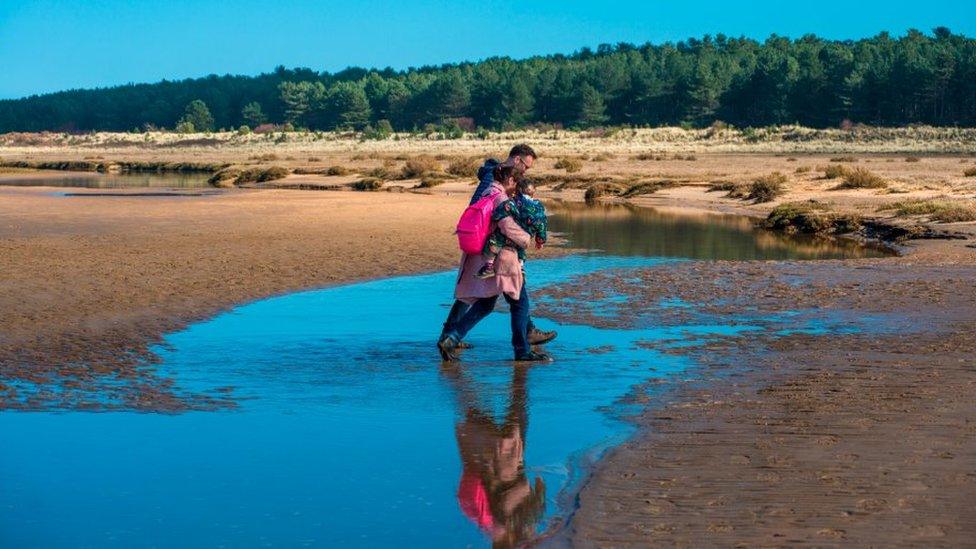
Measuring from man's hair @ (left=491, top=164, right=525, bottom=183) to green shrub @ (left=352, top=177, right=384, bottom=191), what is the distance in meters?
28.9

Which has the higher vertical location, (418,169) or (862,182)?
(418,169)

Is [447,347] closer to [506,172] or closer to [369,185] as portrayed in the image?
[506,172]

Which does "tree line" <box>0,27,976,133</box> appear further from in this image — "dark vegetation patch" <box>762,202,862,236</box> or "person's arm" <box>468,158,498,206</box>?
"person's arm" <box>468,158,498,206</box>

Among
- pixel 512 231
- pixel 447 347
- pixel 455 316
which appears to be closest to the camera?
pixel 512 231

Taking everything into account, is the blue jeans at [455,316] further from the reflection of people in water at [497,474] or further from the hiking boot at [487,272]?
the reflection of people in water at [497,474]

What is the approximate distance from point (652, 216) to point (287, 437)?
2110cm

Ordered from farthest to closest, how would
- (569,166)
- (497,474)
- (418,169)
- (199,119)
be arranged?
1. (199,119)
2. (569,166)
3. (418,169)
4. (497,474)

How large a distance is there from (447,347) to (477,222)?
3.40 ft

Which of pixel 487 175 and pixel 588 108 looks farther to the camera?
pixel 588 108

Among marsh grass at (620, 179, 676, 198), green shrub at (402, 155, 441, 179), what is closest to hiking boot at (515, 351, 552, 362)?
marsh grass at (620, 179, 676, 198)

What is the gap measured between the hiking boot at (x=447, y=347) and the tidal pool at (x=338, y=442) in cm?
14

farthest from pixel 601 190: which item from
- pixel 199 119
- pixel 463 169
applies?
pixel 199 119

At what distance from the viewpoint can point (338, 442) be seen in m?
7.89

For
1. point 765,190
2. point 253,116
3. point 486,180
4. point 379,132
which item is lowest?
point 765,190
